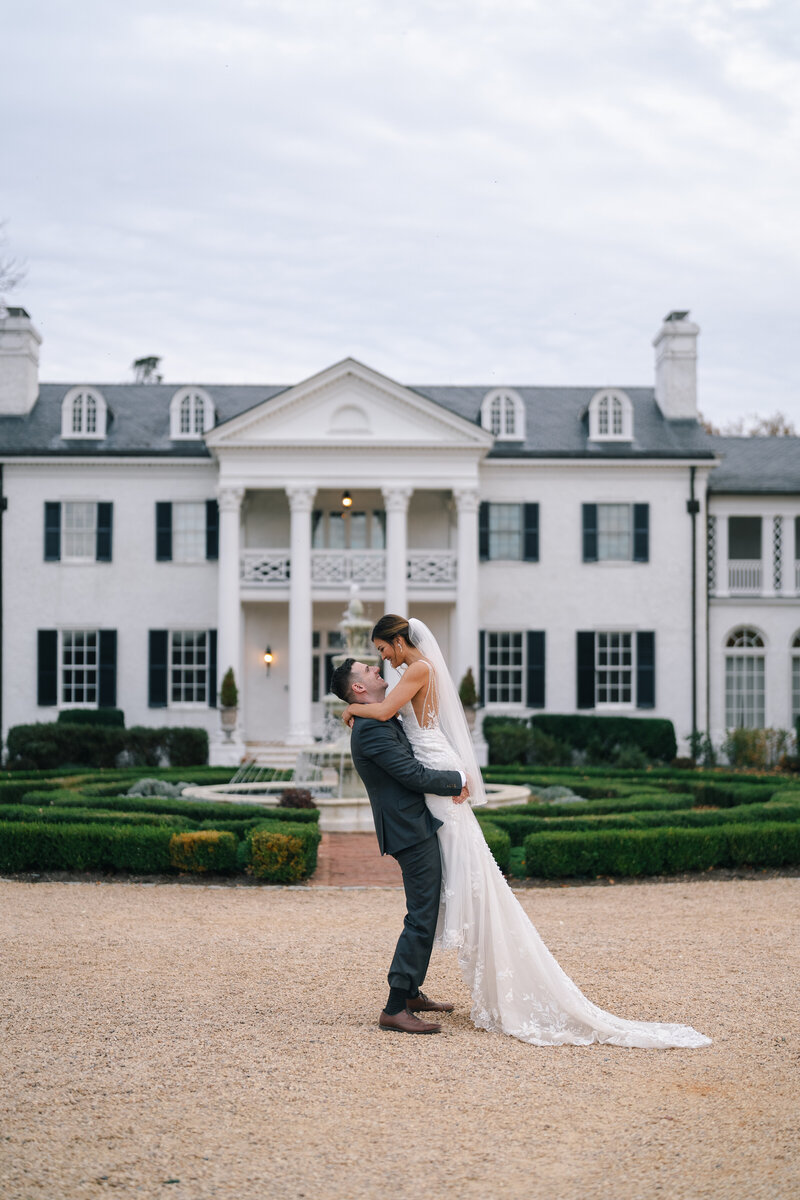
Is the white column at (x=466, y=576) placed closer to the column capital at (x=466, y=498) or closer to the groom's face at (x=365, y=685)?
the column capital at (x=466, y=498)

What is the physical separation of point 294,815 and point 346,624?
4.41m

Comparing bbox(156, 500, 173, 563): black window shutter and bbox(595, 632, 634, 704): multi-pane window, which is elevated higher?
bbox(156, 500, 173, 563): black window shutter

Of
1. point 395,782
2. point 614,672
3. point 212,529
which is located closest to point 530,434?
point 614,672

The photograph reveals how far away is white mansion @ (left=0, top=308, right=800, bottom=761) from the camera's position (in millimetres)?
24938

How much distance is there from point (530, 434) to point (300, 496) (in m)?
5.86

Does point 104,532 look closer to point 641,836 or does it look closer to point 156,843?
point 156,843

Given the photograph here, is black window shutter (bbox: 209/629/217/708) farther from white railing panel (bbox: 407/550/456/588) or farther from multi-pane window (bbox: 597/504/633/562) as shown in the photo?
multi-pane window (bbox: 597/504/633/562)

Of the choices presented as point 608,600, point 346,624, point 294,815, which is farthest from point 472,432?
point 294,815

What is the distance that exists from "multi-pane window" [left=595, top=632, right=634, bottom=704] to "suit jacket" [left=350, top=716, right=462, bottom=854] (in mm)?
20728

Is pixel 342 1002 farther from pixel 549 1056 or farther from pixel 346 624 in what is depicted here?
pixel 346 624

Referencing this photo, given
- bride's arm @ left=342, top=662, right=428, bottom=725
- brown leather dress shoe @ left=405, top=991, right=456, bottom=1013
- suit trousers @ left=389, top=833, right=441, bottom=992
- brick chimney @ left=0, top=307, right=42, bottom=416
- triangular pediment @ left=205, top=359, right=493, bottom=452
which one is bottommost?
→ brown leather dress shoe @ left=405, top=991, right=456, bottom=1013

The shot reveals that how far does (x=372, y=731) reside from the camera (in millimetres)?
5645

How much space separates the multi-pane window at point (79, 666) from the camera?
25.8 meters

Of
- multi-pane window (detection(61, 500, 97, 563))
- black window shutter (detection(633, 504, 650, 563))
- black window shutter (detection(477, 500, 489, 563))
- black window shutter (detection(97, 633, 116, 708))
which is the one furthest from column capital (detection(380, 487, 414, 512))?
black window shutter (detection(97, 633, 116, 708))
